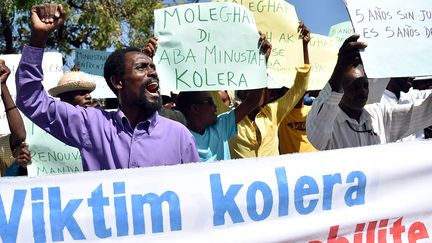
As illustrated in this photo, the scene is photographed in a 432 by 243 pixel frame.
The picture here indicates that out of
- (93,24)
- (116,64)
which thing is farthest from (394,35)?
(93,24)

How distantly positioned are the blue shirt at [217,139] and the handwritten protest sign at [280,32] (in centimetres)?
74

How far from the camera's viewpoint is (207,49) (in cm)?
416

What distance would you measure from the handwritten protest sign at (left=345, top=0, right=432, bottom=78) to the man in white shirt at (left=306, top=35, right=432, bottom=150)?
120 millimetres

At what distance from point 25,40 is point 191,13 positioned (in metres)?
14.8

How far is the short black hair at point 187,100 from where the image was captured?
4227mm

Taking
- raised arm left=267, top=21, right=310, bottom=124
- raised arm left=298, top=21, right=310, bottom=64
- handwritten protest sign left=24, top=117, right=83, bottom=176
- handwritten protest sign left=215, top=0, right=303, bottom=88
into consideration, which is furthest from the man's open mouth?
raised arm left=298, top=21, right=310, bottom=64

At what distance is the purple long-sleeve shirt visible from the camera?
10.1 feet

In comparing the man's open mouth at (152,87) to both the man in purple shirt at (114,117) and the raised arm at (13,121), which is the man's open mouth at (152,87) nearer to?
the man in purple shirt at (114,117)

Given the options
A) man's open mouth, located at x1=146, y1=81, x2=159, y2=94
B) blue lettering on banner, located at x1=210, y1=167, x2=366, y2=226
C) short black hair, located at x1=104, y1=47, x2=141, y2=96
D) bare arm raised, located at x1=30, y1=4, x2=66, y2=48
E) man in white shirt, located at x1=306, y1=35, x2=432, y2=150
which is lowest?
blue lettering on banner, located at x1=210, y1=167, x2=366, y2=226

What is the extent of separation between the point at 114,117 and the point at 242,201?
0.73m

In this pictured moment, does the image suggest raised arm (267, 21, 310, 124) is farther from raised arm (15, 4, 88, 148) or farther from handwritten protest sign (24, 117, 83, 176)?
raised arm (15, 4, 88, 148)

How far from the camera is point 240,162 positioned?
10.1ft

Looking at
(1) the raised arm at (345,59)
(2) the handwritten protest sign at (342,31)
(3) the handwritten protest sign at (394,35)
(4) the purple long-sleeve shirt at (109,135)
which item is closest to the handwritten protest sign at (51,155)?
(4) the purple long-sleeve shirt at (109,135)

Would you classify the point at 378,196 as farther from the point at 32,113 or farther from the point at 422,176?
the point at 32,113
